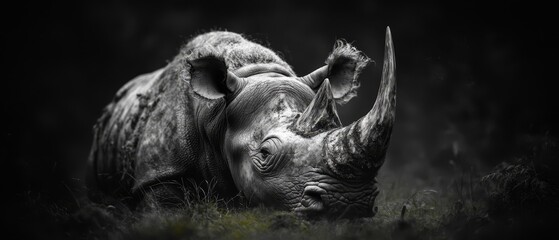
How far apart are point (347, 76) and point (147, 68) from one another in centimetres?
745

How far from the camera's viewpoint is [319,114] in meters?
4.35

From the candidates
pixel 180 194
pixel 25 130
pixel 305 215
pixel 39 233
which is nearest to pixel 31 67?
pixel 25 130

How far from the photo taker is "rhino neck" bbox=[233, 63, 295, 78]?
545cm

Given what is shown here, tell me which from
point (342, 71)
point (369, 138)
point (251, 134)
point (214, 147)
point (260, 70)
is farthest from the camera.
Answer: point (342, 71)

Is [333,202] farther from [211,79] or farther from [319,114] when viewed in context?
[211,79]

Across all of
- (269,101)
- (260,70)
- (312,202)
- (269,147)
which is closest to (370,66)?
(260,70)

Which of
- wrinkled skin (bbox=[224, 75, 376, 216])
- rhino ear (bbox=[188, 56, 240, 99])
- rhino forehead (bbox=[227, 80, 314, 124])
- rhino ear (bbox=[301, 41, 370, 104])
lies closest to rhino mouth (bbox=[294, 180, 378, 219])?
wrinkled skin (bbox=[224, 75, 376, 216])

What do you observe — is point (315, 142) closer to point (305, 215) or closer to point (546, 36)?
point (305, 215)

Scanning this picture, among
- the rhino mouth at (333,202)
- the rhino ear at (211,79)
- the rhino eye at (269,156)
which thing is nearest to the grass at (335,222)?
the rhino mouth at (333,202)

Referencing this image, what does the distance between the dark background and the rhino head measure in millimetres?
2940

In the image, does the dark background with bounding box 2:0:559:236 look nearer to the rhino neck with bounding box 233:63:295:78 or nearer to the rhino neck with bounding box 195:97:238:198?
the rhino neck with bounding box 195:97:238:198

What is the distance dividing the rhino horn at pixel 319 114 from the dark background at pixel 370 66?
11.2ft

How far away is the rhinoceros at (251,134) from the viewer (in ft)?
13.1

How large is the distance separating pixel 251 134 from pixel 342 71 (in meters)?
1.34
